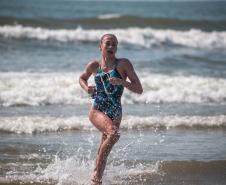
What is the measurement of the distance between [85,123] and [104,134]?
13.5ft

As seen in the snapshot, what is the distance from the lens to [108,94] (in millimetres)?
7105

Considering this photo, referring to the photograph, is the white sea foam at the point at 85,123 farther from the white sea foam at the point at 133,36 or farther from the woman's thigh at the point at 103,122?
the white sea foam at the point at 133,36

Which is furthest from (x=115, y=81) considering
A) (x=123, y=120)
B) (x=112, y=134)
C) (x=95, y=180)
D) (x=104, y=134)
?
(x=123, y=120)

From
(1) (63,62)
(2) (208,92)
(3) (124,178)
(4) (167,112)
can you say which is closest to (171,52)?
(1) (63,62)

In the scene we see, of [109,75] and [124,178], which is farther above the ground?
[109,75]

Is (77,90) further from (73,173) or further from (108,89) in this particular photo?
(108,89)

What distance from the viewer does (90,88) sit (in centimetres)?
697

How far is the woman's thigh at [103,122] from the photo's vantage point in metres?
6.96

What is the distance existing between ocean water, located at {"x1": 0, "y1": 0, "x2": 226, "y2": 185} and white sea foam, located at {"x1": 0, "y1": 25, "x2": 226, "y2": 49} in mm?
839

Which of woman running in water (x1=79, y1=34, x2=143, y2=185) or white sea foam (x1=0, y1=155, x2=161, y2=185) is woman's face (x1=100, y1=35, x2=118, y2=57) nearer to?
woman running in water (x1=79, y1=34, x2=143, y2=185)

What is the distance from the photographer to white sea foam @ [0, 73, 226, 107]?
1396 cm

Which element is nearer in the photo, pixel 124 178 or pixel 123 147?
pixel 124 178

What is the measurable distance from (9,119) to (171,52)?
1464 centimetres

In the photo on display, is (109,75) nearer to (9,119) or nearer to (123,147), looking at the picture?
(123,147)
